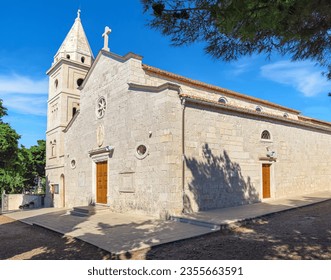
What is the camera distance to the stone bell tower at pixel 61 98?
1962 centimetres

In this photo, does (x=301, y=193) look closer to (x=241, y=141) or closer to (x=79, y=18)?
(x=241, y=141)

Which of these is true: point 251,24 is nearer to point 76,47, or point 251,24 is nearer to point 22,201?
point 76,47

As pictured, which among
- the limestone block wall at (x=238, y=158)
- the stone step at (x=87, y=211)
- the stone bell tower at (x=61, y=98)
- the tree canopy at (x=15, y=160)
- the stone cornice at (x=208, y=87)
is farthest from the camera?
the stone bell tower at (x=61, y=98)

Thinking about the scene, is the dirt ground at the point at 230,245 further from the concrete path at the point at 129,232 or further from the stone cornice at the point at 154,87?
the stone cornice at the point at 154,87

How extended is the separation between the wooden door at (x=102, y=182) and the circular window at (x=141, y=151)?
122 inches

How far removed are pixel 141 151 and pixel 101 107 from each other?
15.4ft

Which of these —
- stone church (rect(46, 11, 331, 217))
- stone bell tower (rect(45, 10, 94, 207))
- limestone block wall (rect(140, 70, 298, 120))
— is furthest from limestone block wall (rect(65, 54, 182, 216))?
stone bell tower (rect(45, 10, 94, 207))

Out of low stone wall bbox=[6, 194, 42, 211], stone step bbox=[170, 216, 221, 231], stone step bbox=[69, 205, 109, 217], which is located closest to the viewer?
stone step bbox=[170, 216, 221, 231]

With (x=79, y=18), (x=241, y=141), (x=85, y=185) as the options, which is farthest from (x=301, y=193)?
(x=79, y=18)

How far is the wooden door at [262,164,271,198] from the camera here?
13820 millimetres

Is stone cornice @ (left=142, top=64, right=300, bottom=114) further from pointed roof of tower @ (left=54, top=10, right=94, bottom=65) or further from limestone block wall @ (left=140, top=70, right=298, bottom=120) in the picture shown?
pointed roof of tower @ (left=54, top=10, right=94, bottom=65)

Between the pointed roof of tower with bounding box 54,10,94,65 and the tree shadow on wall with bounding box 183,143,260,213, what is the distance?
49.2ft

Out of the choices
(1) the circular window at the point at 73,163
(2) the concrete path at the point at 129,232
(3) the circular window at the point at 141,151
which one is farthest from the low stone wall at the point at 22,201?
(3) the circular window at the point at 141,151

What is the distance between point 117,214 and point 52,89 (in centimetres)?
1398
